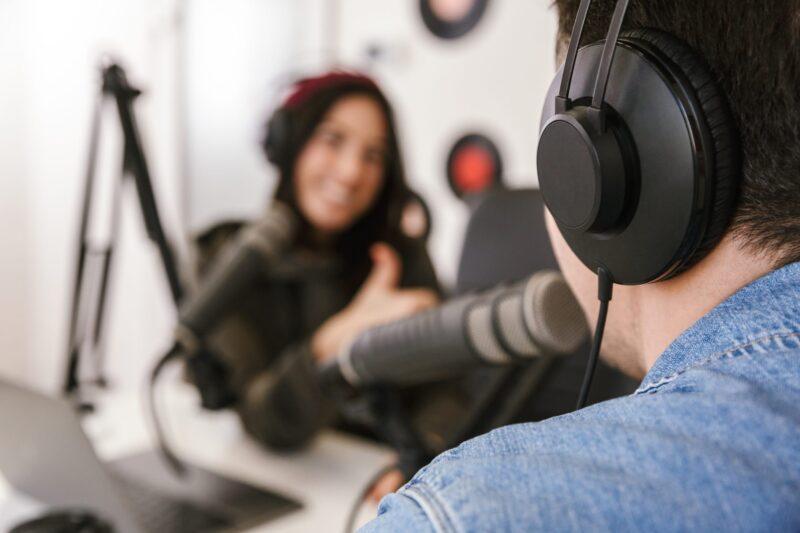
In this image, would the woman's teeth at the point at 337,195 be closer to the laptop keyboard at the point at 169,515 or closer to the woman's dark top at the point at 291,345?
the woman's dark top at the point at 291,345

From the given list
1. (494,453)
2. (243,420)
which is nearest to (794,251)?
(494,453)

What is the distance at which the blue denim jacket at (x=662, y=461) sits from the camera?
0.84 feet

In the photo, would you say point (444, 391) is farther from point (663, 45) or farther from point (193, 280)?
point (663, 45)

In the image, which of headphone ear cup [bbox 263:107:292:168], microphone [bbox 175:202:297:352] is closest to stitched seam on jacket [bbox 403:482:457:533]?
microphone [bbox 175:202:297:352]

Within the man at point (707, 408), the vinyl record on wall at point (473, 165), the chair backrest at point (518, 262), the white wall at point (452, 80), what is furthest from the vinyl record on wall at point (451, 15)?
the man at point (707, 408)

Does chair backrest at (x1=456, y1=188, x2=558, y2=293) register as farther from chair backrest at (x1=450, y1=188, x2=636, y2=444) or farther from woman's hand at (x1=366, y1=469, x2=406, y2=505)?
woman's hand at (x1=366, y1=469, x2=406, y2=505)

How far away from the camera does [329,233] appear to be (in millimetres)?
1428

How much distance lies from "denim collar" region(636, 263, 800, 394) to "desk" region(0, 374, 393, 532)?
1.62 feet

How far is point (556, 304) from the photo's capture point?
559 millimetres

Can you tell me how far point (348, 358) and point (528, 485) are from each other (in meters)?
0.45

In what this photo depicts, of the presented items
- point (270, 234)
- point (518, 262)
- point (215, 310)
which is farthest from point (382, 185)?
point (215, 310)

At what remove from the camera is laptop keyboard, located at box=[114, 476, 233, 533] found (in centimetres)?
72

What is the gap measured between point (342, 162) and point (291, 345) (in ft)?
1.15

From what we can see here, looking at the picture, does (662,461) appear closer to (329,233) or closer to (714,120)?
(714,120)
